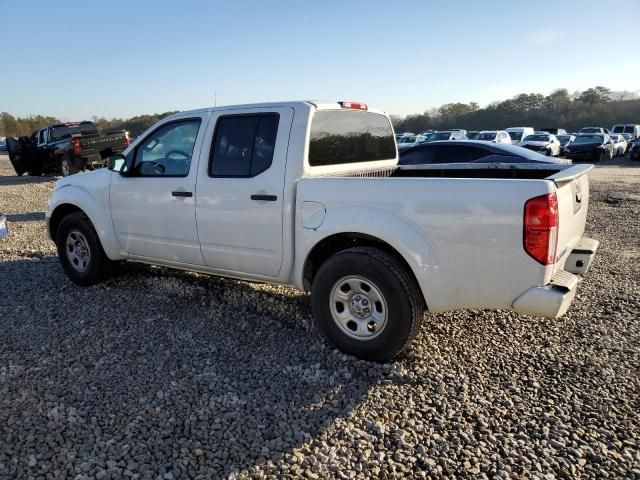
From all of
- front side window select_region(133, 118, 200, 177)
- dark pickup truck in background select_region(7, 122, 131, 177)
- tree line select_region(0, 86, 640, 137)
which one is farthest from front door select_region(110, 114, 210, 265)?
tree line select_region(0, 86, 640, 137)

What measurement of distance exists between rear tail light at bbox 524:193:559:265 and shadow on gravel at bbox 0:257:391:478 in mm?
1344

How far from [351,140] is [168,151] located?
5.98 ft

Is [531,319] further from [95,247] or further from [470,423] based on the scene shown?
[95,247]

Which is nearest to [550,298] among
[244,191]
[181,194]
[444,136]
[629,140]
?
[244,191]

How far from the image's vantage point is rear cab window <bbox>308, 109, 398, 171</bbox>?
13.4ft

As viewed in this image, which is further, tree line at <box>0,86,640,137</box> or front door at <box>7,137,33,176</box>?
tree line at <box>0,86,640,137</box>

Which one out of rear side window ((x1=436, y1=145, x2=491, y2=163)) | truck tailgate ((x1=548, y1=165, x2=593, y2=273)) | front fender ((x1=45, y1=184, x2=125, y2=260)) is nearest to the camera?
truck tailgate ((x1=548, y1=165, x2=593, y2=273))

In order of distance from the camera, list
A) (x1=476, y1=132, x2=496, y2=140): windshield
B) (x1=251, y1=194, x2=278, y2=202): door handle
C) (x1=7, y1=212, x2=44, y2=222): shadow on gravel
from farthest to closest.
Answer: (x1=476, y1=132, x2=496, y2=140): windshield → (x1=7, y1=212, x2=44, y2=222): shadow on gravel → (x1=251, y1=194, x2=278, y2=202): door handle

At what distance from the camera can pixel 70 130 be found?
707 inches

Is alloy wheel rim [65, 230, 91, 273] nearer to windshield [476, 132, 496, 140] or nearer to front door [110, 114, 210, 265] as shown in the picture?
front door [110, 114, 210, 265]

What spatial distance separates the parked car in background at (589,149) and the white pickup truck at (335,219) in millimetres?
24444

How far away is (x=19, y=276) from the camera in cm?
579

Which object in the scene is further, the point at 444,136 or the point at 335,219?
the point at 444,136

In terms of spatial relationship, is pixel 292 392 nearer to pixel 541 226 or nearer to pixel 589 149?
pixel 541 226
